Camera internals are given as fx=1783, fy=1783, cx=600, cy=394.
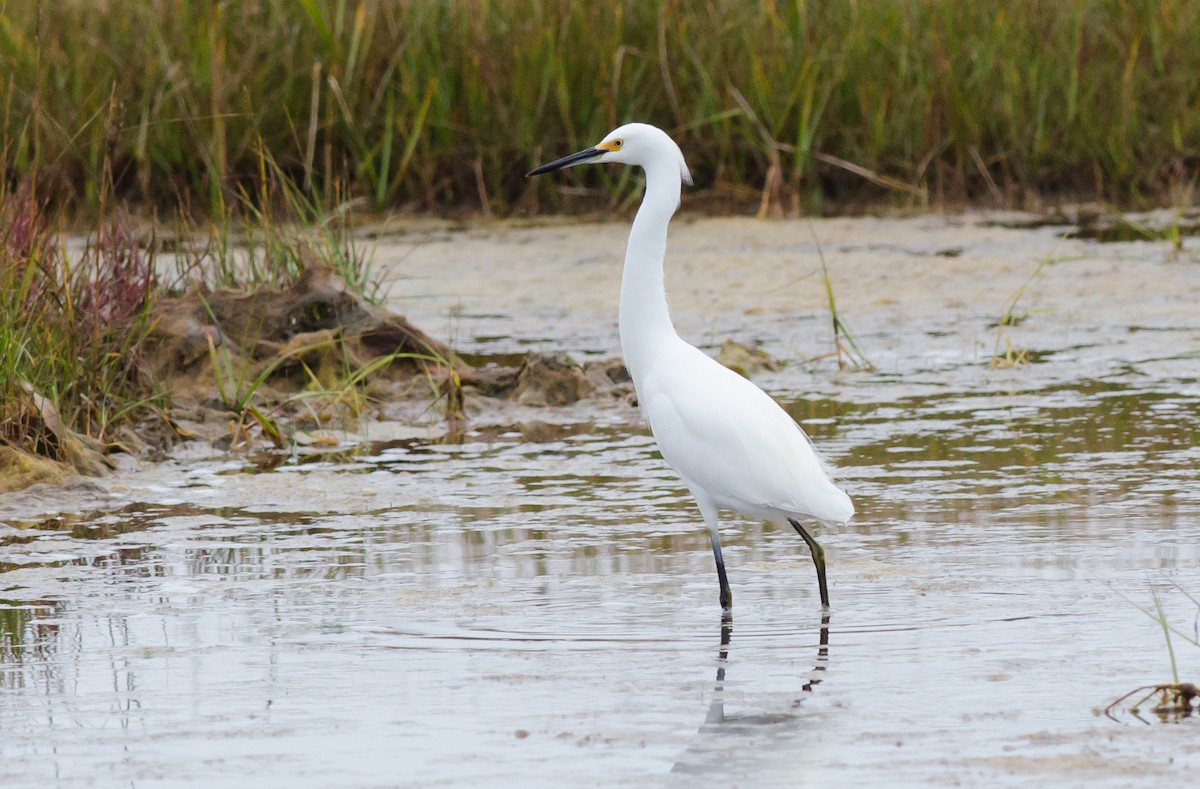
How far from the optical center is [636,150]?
495 centimetres

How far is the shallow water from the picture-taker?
321cm

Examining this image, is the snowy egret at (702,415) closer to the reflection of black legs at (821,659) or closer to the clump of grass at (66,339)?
the reflection of black legs at (821,659)

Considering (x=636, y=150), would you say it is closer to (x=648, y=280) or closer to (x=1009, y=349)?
(x=648, y=280)

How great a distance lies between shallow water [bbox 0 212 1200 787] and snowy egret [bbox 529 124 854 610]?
25 centimetres

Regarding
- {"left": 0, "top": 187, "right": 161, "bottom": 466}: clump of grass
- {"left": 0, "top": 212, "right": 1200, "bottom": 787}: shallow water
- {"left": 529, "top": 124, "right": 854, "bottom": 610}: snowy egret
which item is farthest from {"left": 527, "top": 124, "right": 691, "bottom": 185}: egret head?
{"left": 0, "top": 187, "right": 161, "bottom": 466}: clump of grass

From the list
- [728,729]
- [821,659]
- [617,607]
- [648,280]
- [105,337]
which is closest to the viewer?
[728,729]

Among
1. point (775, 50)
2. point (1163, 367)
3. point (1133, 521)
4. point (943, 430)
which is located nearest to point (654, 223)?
point (1133, 521)

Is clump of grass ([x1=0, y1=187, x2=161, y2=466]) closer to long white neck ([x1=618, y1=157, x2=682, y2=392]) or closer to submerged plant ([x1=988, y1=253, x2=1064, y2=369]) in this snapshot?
long white neck ([x1=618, y1=157, x2=682, y2=392])

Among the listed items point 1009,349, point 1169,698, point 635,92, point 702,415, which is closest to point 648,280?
point 702,415

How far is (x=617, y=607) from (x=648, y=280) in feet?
3.30

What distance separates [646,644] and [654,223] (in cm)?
136

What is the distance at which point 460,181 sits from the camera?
1087cm

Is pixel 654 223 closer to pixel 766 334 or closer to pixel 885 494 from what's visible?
pixel 885 494

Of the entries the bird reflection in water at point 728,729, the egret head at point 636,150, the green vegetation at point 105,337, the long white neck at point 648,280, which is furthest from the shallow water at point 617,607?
the egret head at point 636,150
